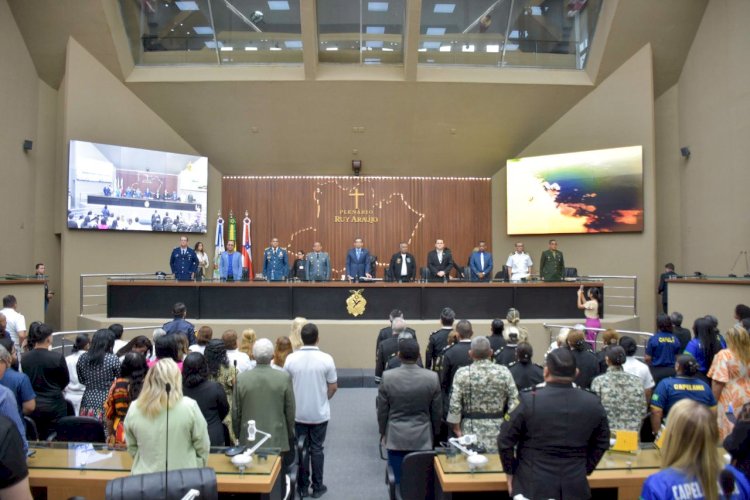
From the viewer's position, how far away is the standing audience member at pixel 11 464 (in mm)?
2533

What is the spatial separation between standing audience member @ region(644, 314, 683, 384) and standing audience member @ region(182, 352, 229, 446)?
13.2 ft

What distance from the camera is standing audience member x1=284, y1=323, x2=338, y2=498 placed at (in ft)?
15.5

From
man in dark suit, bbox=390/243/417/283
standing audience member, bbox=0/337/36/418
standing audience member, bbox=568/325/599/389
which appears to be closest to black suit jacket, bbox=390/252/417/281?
man in dark suit, bbox=390/243/417/283

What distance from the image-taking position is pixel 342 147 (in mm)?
15297

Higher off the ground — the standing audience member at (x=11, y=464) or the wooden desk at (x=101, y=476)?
the standing audience member at (x=11, y=464)

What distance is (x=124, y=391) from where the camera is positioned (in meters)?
3.70

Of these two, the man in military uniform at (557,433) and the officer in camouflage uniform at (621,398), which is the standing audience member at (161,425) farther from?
the officer in camouflage uniform at (621,398)

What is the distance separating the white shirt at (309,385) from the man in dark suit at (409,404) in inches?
33.3

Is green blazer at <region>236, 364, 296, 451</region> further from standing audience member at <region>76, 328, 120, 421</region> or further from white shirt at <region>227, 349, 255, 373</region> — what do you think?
standing audience member at <region>76, 328, 120, 421</region>

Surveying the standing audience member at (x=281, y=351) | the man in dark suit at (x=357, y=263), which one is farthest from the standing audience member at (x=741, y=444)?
the man in dark suit at (x=357, y=263)

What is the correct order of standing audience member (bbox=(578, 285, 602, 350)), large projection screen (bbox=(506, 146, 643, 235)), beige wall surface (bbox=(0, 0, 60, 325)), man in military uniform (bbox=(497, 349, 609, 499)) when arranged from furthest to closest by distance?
1. large projection screen (bbox=(506, 146, 643, 235))
2. beige wall surface (bbox=(0, 0, 60, 325))
3. standing audience member (bbox=(578, 285, 602, 350))
4. man in military uniform (bbox=(497, 349, 609, 499))

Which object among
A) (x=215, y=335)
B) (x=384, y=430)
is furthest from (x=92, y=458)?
(x=215, y=335)

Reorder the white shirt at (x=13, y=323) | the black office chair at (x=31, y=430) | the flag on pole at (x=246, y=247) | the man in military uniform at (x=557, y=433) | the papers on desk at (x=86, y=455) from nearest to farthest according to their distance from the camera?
the man in military uniform at (x=557, y=433) < the papers on desk at (x=86, y=455) < the black office chair at (x=31, y=430) < the white shirt at (x=13, y=323) < the flag on pole at (x=246, y=247)

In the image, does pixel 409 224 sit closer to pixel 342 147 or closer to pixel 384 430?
pixel 342 147
